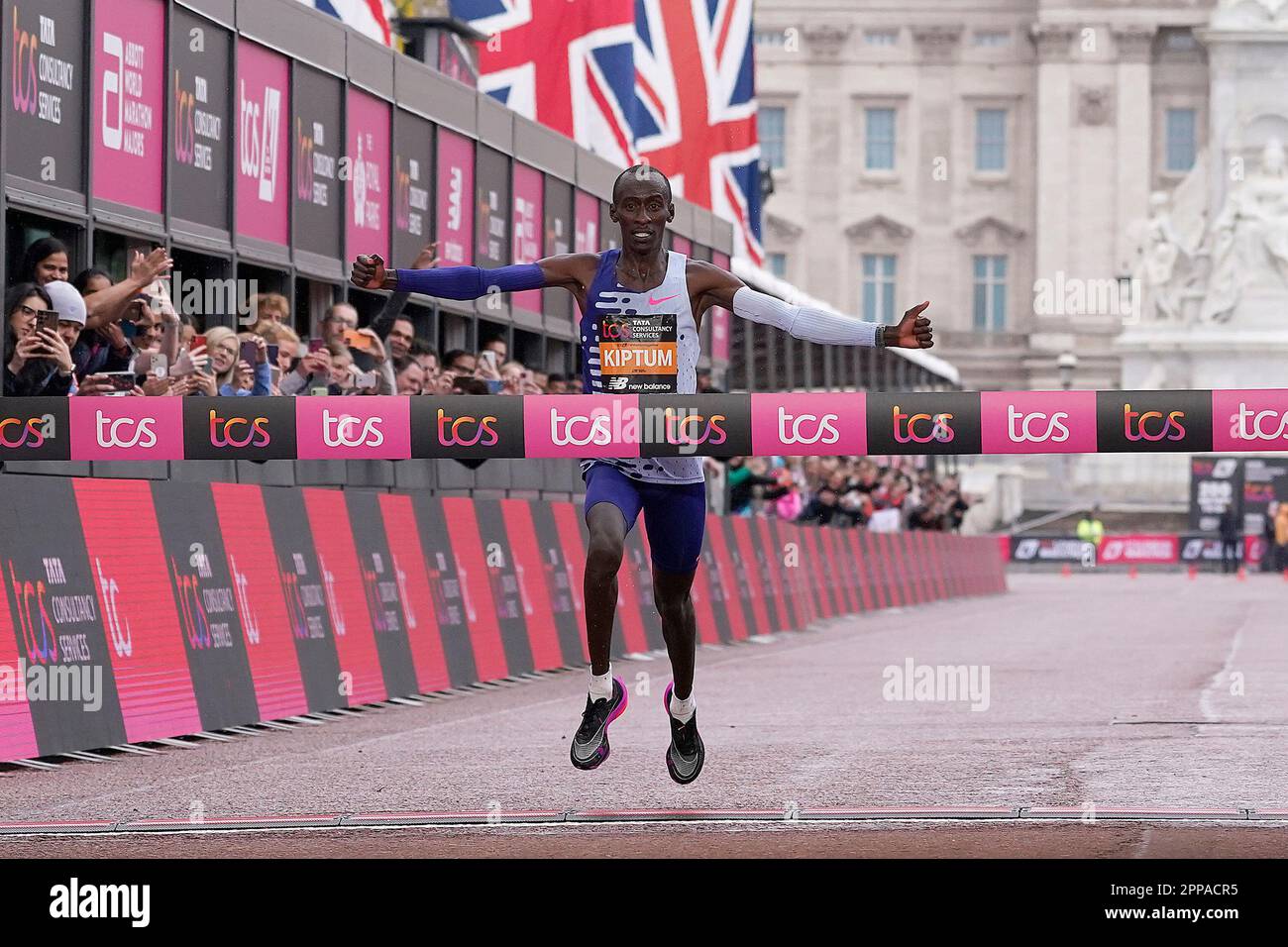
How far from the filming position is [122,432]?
10.8m

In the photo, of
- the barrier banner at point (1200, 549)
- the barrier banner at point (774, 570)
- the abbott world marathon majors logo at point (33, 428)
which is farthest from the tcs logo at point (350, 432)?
the barrier banner at point (1200, 549)

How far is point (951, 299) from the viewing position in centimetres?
9706

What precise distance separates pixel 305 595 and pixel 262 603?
2.26 feet

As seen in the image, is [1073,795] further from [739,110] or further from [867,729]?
[739,110]

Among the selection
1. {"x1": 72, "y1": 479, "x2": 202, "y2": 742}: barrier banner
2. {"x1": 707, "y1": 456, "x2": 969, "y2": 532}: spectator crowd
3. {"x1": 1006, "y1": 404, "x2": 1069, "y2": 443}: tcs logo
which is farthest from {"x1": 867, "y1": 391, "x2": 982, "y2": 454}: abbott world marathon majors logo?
{"x1": 707, "y1": 456, "x2": 969, "y2": 532}: spectator crowd

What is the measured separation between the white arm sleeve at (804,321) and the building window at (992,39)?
8929 cm

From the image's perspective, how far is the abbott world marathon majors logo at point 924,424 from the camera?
35.4 feet

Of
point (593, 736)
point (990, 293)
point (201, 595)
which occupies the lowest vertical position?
point (593, 736)

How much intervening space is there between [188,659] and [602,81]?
14280mm

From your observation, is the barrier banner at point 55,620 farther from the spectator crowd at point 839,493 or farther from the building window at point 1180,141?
the building window at point 1180,141

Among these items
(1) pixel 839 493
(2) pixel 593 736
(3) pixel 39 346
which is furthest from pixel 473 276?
(1) pixel 839 493

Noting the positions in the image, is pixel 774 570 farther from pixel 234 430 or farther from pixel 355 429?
pixel 234 430

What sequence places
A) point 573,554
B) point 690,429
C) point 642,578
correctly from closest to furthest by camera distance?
1. point 690,429
2. point 573,554
3. point 642,578
